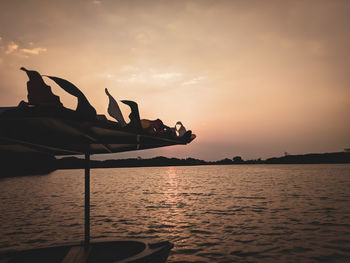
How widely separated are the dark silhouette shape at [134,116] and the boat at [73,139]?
0.22 feet

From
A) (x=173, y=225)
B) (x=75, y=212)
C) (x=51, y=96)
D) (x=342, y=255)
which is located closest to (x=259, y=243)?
(x=342, y=255)

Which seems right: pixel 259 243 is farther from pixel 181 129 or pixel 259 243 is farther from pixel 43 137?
pixel 43 137

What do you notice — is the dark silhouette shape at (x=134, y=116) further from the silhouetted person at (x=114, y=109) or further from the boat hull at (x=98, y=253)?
the boat hull at (x=98, y=253)

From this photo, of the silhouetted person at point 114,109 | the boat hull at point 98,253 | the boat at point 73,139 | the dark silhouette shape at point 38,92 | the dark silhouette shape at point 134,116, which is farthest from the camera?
the boat hull at point 98,253

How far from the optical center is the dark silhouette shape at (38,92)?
3.12 metres

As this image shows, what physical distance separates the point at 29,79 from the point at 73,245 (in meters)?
5.63

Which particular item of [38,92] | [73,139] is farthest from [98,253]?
[38,92]

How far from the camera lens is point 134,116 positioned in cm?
399

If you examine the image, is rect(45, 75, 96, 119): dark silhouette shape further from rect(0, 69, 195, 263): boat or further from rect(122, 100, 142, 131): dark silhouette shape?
rect(122, 100, 142, 131): dark silhouette shape

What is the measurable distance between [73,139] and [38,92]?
2020 mm

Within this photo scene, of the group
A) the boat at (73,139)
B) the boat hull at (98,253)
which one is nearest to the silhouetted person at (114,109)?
the boat at (73,139)

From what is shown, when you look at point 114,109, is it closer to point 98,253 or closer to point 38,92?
point 38,92

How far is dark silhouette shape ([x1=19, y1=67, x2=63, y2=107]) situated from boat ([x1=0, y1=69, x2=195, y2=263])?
0.07 m

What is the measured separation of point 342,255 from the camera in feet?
43.0
